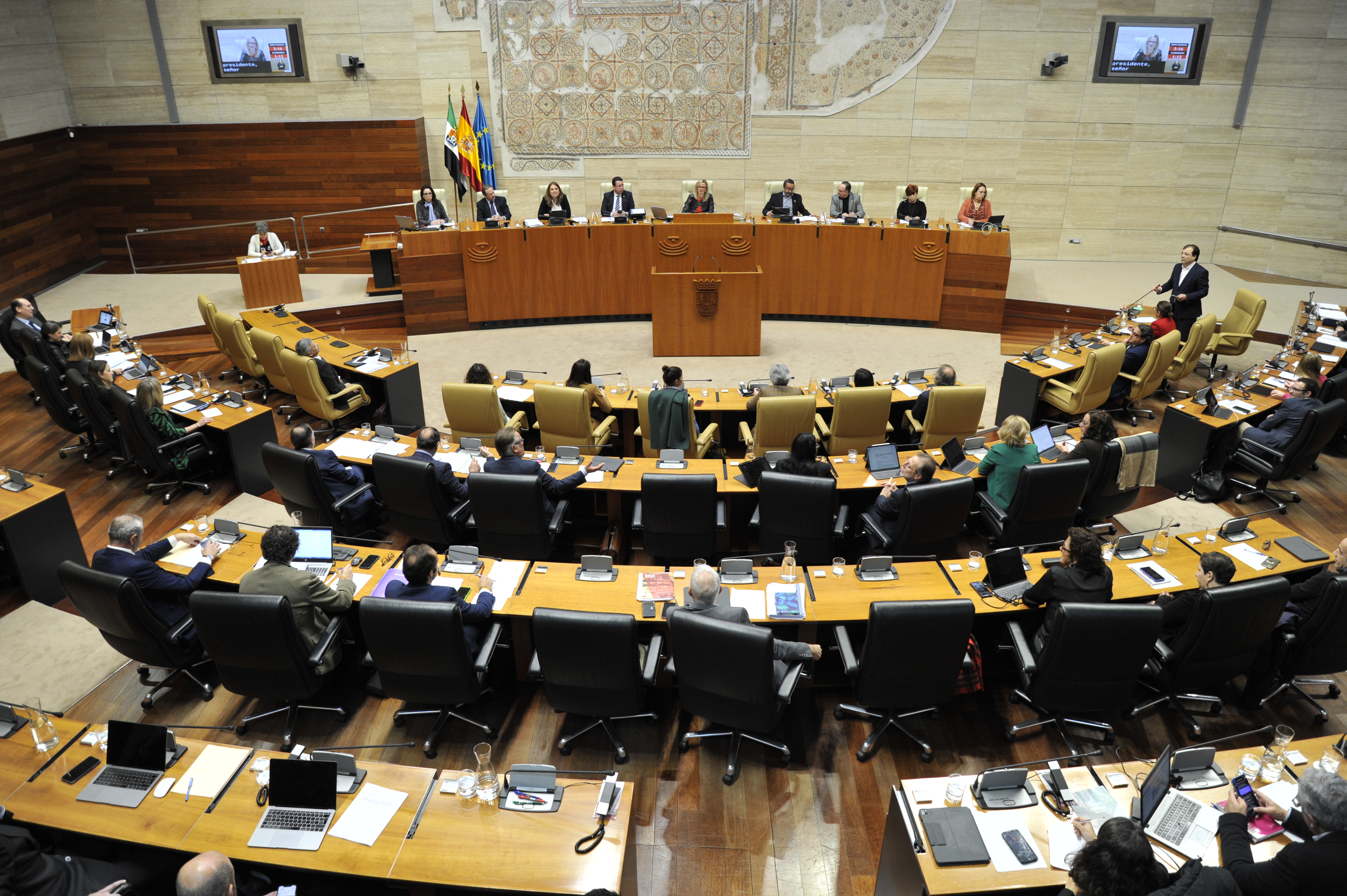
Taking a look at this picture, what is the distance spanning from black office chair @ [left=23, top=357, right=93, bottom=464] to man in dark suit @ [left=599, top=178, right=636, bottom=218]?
279 inches

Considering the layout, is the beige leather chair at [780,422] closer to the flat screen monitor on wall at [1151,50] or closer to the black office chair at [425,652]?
the black office chair at [425,652]

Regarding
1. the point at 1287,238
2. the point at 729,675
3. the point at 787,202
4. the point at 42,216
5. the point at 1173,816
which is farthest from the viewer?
the point at 1287,238

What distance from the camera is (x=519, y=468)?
661 cm

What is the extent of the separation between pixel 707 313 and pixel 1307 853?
8.63 metres

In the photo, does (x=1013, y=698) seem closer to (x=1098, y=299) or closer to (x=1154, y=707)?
(x=1154, y=707)

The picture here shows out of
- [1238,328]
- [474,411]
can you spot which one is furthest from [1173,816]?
[1238,328]

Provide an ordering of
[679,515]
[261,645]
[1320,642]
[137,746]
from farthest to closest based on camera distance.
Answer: [679,515], [1320,642], [261,645], [137,746]

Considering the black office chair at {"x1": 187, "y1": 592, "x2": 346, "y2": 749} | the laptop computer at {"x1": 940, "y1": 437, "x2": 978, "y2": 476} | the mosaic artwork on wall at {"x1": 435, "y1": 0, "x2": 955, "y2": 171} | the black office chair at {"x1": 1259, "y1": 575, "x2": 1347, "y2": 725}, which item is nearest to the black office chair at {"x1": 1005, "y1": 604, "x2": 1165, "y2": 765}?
the black office chair at {"x1": 1259, "y1": 575, "x2": 1347, "y2": 725}

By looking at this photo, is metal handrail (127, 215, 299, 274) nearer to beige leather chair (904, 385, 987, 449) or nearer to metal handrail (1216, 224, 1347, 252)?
beige leather chair (904, 385, 987, 449)

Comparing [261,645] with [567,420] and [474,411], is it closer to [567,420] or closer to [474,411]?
[474,411]

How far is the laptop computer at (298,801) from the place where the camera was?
3863mm

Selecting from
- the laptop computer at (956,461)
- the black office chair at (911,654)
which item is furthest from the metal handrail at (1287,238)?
the black office chair at (911,654)

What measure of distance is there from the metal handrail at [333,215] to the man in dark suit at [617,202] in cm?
376

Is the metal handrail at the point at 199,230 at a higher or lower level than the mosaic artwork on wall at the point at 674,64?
lower
